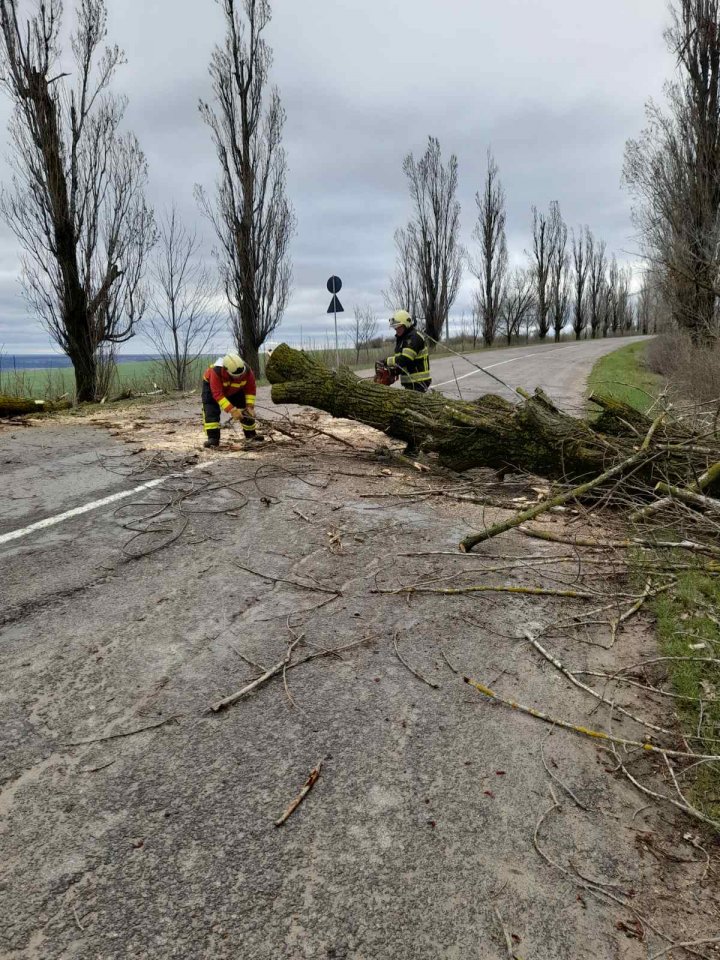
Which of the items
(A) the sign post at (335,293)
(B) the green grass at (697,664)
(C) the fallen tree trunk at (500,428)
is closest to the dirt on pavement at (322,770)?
(B) the green grass at (697,664)

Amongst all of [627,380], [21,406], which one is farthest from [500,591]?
[627,380]

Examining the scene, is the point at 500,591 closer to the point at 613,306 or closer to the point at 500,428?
the point at 500,428

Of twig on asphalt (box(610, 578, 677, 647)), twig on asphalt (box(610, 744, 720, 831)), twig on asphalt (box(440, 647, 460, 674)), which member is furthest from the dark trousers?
twig on asphalt (box(610, 744, 720, 831))

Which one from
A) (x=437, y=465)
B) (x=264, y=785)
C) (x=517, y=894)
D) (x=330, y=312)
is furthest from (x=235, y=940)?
(x=330, y=312)

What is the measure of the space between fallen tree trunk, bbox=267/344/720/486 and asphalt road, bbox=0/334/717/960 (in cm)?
118

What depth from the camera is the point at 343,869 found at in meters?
1.90

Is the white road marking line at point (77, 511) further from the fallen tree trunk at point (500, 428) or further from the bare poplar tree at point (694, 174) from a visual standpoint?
the bare poplar tree at point (694, 174)

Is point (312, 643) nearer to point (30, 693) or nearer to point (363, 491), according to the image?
point (30, 693)

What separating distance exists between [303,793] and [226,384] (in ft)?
20.7

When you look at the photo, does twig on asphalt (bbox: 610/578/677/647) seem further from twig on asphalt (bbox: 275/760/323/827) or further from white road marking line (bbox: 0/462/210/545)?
white road marking line (bbox: 0/462/210/545)

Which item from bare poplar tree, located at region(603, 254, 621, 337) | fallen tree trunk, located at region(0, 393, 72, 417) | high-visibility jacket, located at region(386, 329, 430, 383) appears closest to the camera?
high-visibility jacket, located at region(386, 329, 430, 383)

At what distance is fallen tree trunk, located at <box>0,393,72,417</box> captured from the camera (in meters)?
10.5

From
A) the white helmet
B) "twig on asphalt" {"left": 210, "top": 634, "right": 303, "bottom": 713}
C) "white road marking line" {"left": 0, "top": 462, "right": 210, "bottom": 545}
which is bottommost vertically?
"twig on asphalt" {"left": 210, "top": 634, "right": 303, "bottom": 713}

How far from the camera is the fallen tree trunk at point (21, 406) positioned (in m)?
10.5
